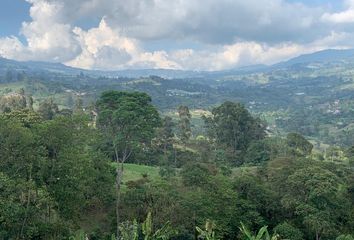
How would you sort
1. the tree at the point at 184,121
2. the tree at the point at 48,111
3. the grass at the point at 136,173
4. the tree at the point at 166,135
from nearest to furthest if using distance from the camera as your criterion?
the grass at the point at 136,173 → the tree at the point at 166,135 → the tree at the point at 184,121 → the tree at the point at 48,111

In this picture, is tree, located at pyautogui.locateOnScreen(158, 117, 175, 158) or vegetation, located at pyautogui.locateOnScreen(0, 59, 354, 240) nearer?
vegetation, located at pyautogui.locateOnScreen(0, 59, 354, 240)

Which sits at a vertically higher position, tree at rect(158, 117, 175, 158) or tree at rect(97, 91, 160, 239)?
tree at rect(97, 91, 160, 239)

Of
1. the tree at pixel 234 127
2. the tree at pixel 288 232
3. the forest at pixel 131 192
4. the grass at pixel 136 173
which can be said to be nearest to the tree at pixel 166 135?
the tree at pixel 234 127

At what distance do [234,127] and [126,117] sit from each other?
121ft

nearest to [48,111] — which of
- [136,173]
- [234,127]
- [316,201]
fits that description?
[234,127]

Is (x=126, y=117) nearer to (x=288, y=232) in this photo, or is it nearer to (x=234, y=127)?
(x=288, y=232)

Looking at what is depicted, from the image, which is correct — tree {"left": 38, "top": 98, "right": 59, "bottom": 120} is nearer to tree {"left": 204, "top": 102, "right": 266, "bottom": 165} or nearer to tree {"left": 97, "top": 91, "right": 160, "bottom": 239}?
tree {"left": 204, "top": 102, "right": 266, "bottom": 165}

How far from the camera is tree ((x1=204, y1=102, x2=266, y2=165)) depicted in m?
69.1

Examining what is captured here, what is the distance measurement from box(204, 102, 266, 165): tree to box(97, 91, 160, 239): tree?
107ft

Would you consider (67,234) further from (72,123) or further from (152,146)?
(152,146)

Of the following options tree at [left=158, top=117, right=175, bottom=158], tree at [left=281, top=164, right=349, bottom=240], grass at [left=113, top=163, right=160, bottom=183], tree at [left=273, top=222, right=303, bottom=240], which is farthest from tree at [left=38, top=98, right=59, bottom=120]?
tree at [left=273, top=222, right=303, bottom=240]

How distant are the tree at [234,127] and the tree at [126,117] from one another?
32.7 m

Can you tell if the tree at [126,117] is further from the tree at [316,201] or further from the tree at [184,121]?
the tree at [184,121]

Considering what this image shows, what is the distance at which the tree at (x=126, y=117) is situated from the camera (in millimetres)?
35906
